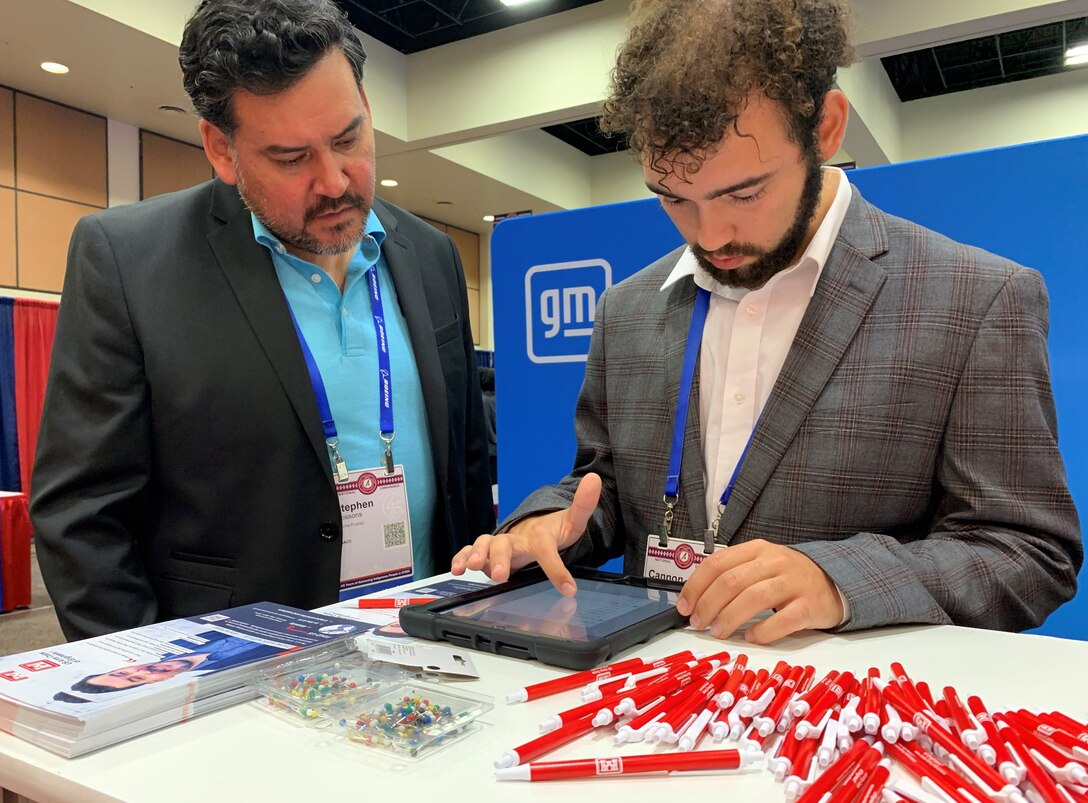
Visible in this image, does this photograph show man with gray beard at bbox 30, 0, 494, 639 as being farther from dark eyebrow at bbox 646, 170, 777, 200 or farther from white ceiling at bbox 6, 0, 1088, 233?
white ceiling at bbox 6, 0, 1088, 233

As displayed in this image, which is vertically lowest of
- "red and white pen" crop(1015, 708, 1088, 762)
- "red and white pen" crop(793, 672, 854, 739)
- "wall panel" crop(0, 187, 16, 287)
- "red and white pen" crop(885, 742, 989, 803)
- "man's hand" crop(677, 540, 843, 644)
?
"red and white pen" crop(885, 742, 989, 803)

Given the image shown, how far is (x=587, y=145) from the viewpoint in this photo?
1019 centimetres

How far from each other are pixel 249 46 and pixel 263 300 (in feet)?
1.44

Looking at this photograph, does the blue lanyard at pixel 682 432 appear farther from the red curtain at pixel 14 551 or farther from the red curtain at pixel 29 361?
the red curtain at pixel 29 361

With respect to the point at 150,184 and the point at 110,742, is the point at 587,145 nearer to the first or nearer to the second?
the point at 150,184

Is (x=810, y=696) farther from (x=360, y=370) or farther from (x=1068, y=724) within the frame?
(x=360, y=370)

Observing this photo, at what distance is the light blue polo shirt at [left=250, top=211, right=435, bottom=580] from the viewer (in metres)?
1.56

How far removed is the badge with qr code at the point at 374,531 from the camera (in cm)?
151

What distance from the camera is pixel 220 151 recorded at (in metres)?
1.60

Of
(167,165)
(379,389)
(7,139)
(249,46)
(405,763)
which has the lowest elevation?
(405,763)

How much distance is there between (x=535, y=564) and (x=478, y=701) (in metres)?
0.45

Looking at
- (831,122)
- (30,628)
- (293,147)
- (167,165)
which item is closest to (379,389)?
(293,147)

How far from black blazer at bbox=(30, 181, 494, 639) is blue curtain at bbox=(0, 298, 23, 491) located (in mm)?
6048

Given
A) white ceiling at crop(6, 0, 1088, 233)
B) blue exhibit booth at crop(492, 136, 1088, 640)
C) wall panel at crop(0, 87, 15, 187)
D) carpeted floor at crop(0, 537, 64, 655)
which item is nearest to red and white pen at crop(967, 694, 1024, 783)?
blue exhibit booth at crop(492, 136, 1088, 640)
